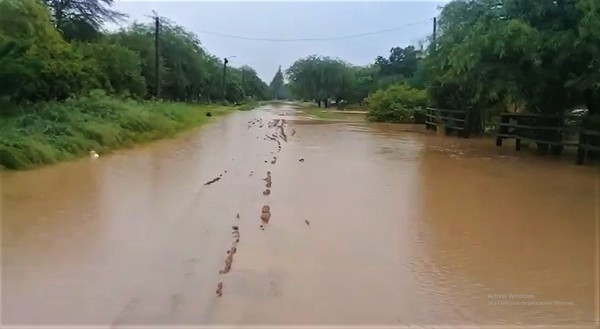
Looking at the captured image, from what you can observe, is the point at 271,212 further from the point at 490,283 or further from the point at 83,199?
the point at 490,283

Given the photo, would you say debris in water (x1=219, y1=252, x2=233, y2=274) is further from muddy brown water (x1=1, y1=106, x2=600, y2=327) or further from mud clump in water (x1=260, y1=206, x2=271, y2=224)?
mud clump in water (x1=260, y1=206, x2=271, y2=224)

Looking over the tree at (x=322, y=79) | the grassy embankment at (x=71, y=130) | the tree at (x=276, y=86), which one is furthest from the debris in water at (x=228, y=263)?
the tree at (x=276, y=86)

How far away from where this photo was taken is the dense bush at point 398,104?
37.8 metres

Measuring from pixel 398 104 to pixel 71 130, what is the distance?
26.8 metres

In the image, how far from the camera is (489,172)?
13828 millimetres

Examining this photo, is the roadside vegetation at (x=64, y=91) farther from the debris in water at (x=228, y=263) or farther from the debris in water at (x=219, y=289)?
the debris in water at (x=219, y=289)

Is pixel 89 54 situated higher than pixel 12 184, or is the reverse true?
pixel 89 54

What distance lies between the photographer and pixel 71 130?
597 inches

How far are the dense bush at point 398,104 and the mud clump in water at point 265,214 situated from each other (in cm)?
2938

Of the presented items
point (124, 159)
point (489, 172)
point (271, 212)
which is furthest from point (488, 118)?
point (271, 212)

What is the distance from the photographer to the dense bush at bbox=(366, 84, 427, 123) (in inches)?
1489

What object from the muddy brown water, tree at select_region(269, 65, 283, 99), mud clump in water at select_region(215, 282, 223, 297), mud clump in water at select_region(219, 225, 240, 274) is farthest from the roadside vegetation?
tree at select_region(269, 65, 283, 99)

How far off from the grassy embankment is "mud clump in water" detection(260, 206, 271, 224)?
5.80 m

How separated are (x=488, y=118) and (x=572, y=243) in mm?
19131
